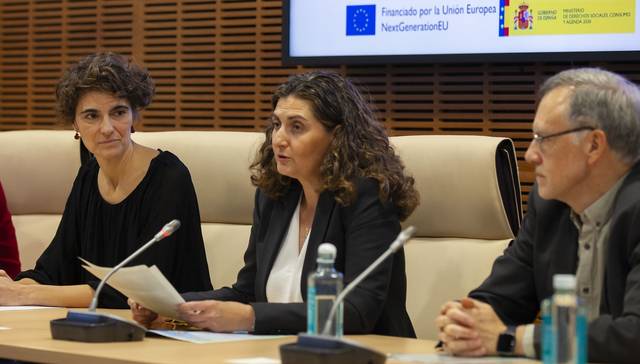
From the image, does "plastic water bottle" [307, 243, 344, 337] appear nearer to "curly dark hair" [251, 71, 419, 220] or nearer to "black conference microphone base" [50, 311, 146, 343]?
"black conference microphone base" [50, 311, 146, 343]

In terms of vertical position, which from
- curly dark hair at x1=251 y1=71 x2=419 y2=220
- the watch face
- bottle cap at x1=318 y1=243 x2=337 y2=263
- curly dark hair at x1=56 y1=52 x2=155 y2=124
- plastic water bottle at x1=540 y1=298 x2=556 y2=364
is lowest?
the watch face

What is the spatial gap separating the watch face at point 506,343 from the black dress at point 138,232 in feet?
4.74

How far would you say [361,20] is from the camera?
479cm

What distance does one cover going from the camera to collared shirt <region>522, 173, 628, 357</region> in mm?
2594

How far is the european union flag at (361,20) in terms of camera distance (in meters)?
4.77

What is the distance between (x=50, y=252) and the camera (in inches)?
150

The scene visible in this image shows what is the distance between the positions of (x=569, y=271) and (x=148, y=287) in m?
1.03

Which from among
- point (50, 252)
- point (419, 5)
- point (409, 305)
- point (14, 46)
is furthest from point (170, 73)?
point (409, 305)

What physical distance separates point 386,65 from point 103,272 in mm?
2412

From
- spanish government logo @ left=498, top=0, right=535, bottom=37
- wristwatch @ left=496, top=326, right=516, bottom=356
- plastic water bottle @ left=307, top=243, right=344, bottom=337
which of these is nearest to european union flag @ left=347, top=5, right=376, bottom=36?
spanish government logo @ left=498, top=0, right=535, bottom=37

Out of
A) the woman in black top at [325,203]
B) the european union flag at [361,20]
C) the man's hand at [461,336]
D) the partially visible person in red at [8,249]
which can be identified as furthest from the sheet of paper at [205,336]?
the european union flag at [361,20]

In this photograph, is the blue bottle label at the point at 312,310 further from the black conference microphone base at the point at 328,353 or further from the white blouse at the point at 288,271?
the white blouse at the point at 288,271

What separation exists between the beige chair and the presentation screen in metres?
1.11

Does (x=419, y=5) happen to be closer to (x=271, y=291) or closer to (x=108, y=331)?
(x=271, y=291)
